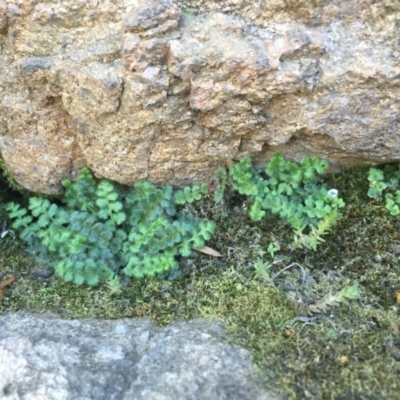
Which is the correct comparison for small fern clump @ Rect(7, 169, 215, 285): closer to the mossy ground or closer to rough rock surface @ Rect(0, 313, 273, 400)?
the mossy ground

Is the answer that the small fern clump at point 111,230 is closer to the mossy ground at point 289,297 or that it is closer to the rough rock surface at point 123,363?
the mossy ground at point 289,297

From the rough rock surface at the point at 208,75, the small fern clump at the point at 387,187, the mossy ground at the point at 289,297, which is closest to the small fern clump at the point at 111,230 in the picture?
the mossy ground at the point at 289,297

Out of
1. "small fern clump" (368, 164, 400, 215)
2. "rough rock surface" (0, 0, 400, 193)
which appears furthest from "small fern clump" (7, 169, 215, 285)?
"small fern clump" (368, 164, 400, 215)

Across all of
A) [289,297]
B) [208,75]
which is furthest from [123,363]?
[208,75]

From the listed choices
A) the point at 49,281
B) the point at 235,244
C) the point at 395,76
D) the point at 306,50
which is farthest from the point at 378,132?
the point at 49,281

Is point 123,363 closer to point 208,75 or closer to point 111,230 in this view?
point 111,230

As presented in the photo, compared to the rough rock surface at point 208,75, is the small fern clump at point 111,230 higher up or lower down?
lower down

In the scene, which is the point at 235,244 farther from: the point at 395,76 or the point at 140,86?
the point at 395,76
